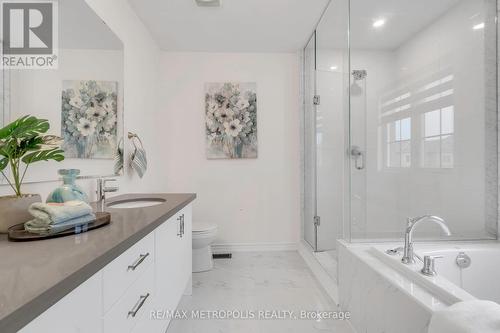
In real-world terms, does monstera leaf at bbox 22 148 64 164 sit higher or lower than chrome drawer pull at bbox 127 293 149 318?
higher

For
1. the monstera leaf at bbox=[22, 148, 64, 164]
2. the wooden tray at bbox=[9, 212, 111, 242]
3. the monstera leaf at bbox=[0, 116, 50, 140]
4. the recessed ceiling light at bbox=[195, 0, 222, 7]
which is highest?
the recessed ceiling light at bbox=[195, 0, 222, 7]

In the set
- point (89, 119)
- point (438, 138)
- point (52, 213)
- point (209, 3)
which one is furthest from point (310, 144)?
point (52, 213)

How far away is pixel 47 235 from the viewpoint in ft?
2.82

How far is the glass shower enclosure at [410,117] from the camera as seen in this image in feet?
5.92

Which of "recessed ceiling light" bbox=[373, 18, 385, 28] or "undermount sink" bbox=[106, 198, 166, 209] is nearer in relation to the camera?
"undermount sink" bbox=[106, 198, 166, 209]

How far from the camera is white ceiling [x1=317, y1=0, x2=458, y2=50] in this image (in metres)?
1.95

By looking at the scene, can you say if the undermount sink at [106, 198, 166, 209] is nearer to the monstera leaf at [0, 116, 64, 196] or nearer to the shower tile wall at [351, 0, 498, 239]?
the monstera leaf at [0, 116, 64, 196]

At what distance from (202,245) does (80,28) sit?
1.89 meters

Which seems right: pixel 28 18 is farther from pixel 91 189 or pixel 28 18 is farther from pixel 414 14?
pixel 414 14

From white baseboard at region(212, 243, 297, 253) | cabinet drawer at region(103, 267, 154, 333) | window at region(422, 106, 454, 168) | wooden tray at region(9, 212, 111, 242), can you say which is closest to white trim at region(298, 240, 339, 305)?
white baseboard at region(212, 243, 297, 253)

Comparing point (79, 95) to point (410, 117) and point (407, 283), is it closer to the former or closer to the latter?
point (407, 283)

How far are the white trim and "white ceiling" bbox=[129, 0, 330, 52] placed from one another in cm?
224

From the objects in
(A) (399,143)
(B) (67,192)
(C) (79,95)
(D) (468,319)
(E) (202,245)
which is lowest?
(E) (202,245)

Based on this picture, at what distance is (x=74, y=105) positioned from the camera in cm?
144
